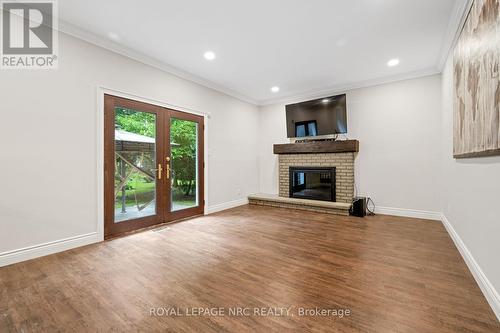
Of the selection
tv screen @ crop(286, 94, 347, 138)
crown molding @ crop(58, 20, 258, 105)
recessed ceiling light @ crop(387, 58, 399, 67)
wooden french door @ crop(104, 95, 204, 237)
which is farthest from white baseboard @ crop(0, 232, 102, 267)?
recessed ceiling light @ crop(387, 58, 399, 67)

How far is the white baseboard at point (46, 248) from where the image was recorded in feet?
7.94

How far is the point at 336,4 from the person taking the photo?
246 centimetres

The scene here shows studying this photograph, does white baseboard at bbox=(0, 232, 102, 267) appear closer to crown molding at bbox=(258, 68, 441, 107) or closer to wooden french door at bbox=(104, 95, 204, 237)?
wooden french door at bbox=(104, 95, 204, 237)

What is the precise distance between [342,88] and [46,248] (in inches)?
233

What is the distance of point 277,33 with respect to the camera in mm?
3029

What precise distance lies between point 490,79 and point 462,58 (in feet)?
3.85

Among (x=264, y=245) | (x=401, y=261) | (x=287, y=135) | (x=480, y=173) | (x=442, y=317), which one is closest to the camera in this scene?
(x=442, y=317)

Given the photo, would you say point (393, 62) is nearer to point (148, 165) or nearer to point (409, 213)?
point (409, 213)

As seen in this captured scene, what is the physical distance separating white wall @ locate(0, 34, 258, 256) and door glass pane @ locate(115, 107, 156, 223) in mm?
328

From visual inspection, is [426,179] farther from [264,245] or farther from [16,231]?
[16,231]

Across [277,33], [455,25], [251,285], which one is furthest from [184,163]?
[455,25]

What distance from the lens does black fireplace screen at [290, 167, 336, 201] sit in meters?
5.12

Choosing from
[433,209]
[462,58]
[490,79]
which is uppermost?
[462,58]

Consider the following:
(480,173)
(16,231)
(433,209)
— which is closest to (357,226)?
(433,209)
